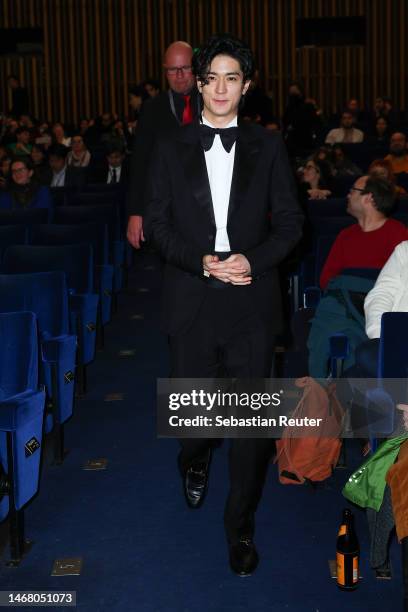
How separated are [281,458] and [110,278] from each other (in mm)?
2405

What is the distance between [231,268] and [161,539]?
3.47 ft

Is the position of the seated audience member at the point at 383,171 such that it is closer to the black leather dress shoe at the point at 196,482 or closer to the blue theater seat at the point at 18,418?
the black leather dress shoe at the point at 196,482

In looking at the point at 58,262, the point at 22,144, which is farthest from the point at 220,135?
the point at 22,144

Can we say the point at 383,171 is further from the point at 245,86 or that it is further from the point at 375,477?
the point at 375,477

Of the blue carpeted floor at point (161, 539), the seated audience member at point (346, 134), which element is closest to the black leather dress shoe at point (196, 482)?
the blue carpeted floor at point (161, 539)

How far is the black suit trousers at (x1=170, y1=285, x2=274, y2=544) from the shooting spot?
2783 millimetres

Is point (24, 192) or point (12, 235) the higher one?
point (24, 192)

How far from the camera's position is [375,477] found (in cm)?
265

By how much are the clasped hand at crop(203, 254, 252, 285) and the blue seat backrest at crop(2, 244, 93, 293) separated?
2.22m

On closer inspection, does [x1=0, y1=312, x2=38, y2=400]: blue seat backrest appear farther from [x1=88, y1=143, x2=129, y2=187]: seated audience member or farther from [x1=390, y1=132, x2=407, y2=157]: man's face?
[x1=88, y1=143, x2=129, y2=187]: seated audience member

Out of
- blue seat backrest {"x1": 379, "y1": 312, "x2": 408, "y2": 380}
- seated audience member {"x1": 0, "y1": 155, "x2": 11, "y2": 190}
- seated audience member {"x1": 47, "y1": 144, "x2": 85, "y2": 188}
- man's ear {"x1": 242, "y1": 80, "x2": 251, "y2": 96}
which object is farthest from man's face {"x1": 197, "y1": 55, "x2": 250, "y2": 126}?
seated audience member {"x1": 47, "y1": 144, "x2": 85, "y2": 188}

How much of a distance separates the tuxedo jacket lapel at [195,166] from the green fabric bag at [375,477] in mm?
822

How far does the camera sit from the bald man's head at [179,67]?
380 cm

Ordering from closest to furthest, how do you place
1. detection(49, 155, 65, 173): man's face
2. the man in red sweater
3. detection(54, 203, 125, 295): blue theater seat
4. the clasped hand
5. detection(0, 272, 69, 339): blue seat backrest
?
the clasped hand, detection(0, 272, 69, 339): blue seat backrest, the man in red sweater, detection(54, 203, 125, 295): blue theater seat, detection(49, 155, 65, 173): man's face
